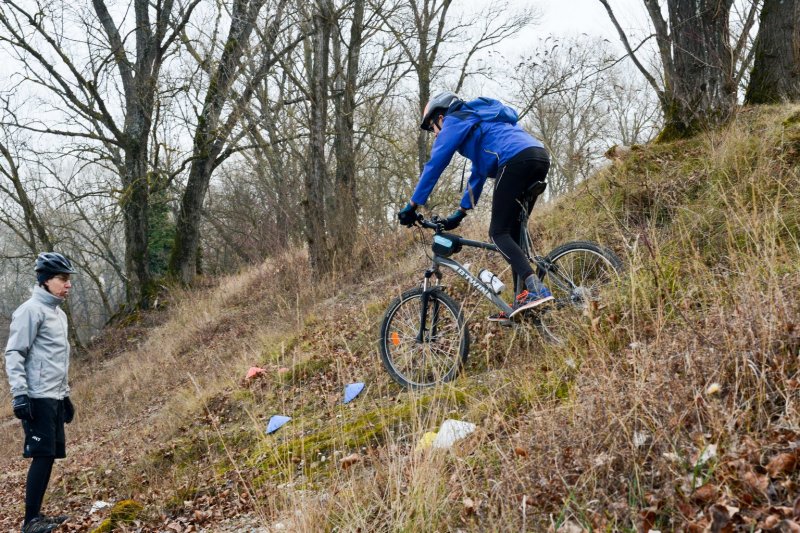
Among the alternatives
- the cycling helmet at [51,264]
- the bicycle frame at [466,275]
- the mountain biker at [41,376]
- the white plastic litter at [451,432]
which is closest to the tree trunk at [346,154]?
the bicycle frame at [466,275]

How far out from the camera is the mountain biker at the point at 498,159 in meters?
4.45

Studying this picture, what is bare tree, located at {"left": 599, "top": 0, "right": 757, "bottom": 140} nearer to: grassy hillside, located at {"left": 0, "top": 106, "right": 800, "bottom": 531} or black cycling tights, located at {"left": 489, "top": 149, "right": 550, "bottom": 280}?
grassy hillside, located at {"left": 0, "top": 106, "right": 800, "bottom": 531}

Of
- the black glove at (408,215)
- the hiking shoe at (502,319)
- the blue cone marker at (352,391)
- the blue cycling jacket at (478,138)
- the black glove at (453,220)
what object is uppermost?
the blue cycling jacket at (478,138)

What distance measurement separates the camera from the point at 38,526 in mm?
4617

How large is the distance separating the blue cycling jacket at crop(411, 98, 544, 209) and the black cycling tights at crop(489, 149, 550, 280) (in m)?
0.09

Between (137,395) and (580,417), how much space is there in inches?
325

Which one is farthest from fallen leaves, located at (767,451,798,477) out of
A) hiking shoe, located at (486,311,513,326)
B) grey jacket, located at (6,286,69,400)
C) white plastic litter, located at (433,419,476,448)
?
grey jacket, located at (6,286,69,400)

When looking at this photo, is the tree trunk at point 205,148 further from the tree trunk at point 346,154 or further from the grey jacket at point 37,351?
the grey jacket at point 37,351

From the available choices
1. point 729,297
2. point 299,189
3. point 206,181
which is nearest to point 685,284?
point 729,297

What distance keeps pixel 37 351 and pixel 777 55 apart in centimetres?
816

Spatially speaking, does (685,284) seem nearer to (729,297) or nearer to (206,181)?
(729,297)

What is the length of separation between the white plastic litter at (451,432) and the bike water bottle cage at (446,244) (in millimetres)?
1861

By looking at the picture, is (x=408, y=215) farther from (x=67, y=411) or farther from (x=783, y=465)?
(x=67, y=411)

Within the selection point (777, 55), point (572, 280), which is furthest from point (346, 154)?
point (572, 280)
